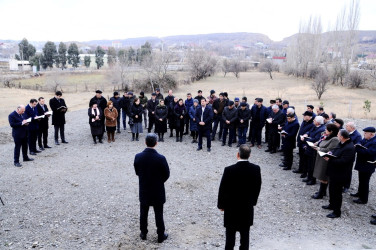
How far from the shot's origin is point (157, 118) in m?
10.7

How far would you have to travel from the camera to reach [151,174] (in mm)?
4332

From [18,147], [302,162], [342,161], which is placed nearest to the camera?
[342,161]

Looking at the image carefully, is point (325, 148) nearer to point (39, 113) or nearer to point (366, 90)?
point (39, 113)

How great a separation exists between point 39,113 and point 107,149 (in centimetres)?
239

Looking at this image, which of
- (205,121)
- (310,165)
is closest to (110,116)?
(205,121)

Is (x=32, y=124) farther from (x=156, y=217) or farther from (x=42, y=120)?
(x=156, y=217)

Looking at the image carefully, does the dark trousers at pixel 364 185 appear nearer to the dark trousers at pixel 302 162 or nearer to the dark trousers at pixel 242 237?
the dark trousers at pixel 302 162

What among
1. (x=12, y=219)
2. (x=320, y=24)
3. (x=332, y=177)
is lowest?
(x=12, y=219)

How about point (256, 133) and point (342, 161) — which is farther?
point (256, 133)

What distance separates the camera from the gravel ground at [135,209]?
4789mm

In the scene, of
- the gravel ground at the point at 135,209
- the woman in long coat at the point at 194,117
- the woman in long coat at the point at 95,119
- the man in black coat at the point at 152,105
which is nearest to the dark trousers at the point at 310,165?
the gravel ground at the point at 135,209

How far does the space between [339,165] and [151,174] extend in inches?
135

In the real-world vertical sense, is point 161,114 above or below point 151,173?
below

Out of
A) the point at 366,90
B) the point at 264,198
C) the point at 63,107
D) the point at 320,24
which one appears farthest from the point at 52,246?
the point at 320,24
